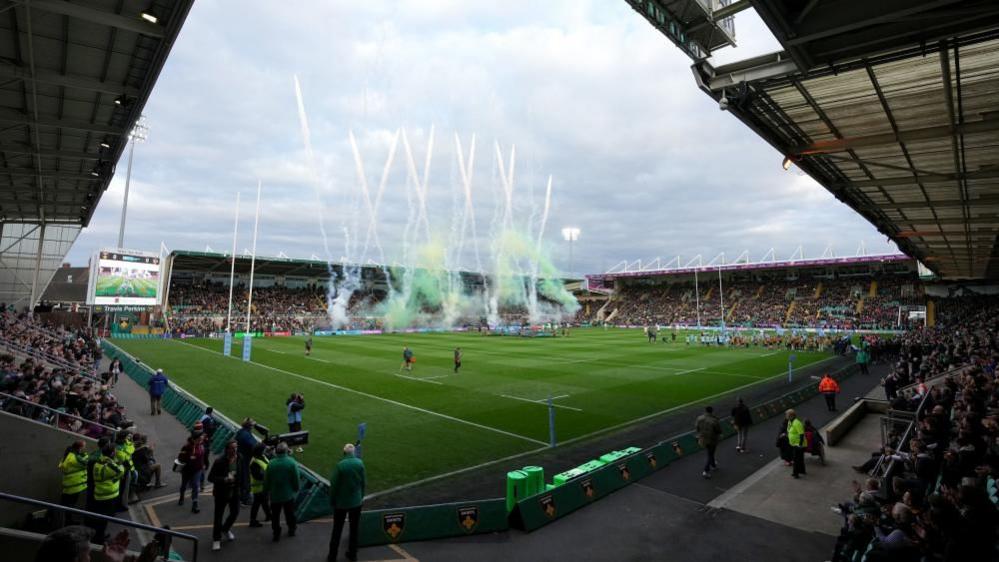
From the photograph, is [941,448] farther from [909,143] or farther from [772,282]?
[772,282]

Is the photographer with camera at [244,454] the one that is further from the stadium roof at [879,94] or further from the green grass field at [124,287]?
the green grass field at [124,287]

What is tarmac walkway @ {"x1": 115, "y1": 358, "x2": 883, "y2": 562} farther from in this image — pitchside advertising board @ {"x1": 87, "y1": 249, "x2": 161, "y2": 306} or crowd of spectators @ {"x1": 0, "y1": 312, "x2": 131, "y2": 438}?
pitchside advertising board @ {"x1": 87, "y1": 249, "x2": 161, "y2": 306}

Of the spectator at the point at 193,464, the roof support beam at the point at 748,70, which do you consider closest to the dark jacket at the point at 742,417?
the roof support beam at the point at 748,70

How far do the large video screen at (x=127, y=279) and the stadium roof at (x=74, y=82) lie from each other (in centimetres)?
1838

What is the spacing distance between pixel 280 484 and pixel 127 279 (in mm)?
47221

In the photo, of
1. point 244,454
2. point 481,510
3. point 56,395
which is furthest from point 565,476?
point 56,395

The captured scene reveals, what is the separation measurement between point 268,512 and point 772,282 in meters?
87.5

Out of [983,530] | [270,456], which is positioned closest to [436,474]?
[270,456]

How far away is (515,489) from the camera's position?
855 cm

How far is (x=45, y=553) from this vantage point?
3.32 m

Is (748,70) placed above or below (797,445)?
above

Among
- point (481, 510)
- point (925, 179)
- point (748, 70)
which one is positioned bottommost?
point (481, 510)

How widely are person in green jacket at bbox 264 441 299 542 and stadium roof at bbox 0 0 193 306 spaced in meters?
8.80

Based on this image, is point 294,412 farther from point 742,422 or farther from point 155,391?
point 742,422
